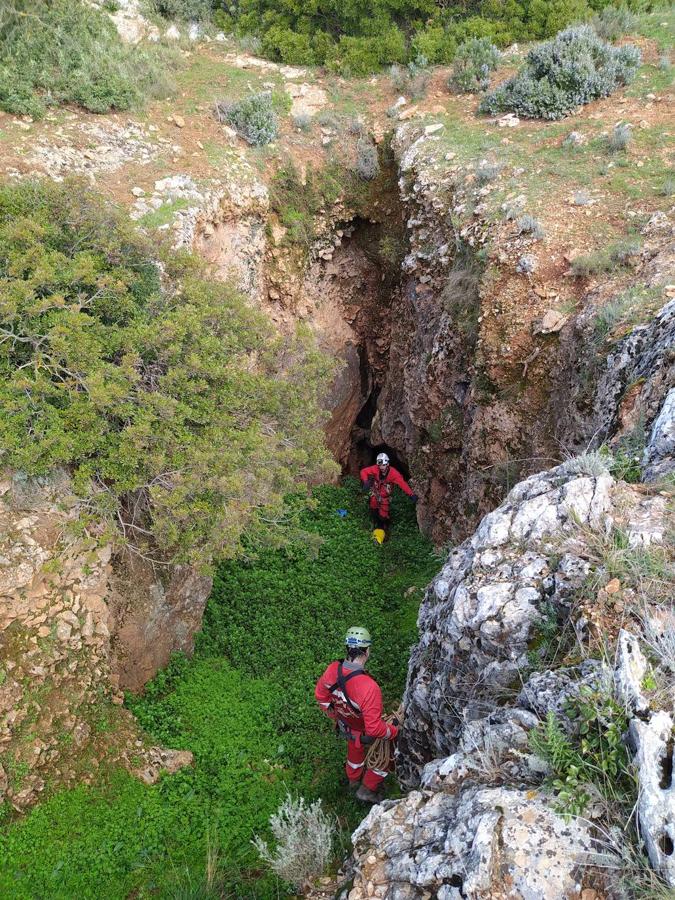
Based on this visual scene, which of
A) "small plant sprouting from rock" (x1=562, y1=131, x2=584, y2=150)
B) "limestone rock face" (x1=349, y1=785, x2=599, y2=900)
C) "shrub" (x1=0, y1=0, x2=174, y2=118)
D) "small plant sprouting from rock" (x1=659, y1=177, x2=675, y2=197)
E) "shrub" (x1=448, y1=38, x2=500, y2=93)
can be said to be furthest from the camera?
"shrub" (x1=448, y1=38, x2=500, y2=93)

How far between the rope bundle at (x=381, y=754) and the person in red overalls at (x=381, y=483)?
223 inches

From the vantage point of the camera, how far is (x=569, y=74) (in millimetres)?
10680

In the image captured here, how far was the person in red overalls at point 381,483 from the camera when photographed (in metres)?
11.2

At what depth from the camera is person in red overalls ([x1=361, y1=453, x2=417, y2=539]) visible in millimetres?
11180

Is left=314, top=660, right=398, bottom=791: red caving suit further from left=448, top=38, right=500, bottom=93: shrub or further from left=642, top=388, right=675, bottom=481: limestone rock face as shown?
left=448, top=38, right=500, bottom=93: shrub

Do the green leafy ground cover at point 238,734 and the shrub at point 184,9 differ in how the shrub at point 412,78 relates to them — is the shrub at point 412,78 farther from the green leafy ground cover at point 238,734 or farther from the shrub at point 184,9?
the green leafy ground cover at point 238,734

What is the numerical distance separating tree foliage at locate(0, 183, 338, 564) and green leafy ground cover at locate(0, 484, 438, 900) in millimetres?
2001

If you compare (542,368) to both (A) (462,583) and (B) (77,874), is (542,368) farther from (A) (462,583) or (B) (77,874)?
(B) (77,874)

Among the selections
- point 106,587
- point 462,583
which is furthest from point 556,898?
point 106,587

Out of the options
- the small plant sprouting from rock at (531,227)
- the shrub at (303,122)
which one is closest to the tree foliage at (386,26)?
the shrub at (303,122)

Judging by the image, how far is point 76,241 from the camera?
6754mm

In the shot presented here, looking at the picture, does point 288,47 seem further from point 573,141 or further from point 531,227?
point 531,227

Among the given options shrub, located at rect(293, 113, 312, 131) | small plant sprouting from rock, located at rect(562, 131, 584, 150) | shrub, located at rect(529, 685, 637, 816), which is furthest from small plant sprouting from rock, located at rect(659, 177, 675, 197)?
shrub, located at rect(529, 685, 637, 816)

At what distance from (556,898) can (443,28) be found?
15874mm
